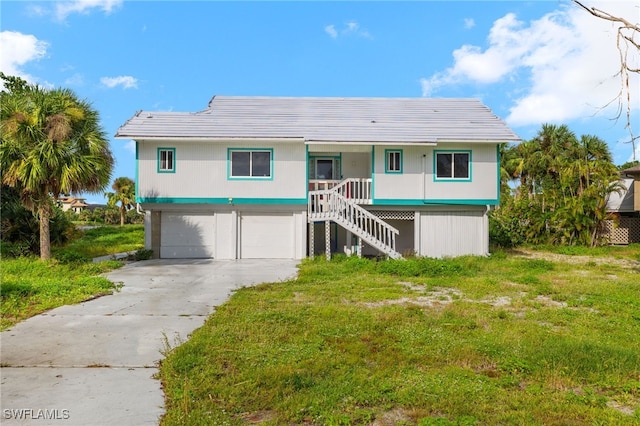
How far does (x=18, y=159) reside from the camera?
510 inches

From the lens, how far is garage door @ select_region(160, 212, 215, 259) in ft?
58.1

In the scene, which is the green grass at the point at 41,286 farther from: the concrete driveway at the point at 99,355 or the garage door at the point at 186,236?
the garage door at the point at 186,236

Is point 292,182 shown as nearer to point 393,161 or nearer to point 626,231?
point 393,161

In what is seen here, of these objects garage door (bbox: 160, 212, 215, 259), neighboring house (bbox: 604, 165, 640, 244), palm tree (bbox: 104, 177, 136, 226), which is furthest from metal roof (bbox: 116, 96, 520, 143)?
palm tree (bbox: 104, 177, 136, 226)

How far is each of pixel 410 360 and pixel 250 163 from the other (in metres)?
13.3

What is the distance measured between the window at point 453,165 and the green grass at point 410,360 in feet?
26.7

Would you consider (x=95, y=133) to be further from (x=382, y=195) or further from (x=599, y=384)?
(x=599, y=384)

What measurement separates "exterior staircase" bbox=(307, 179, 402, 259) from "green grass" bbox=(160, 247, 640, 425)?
5950 mm

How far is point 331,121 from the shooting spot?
60.1 ft

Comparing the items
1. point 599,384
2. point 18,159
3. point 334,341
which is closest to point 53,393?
point 334,341

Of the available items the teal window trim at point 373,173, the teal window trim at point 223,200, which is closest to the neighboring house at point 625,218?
the teal window trim at point 373,173

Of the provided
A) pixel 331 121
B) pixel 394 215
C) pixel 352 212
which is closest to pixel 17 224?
pixel 352 212

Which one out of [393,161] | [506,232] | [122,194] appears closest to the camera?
[393,161]

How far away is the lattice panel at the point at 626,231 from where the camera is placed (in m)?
27.5
